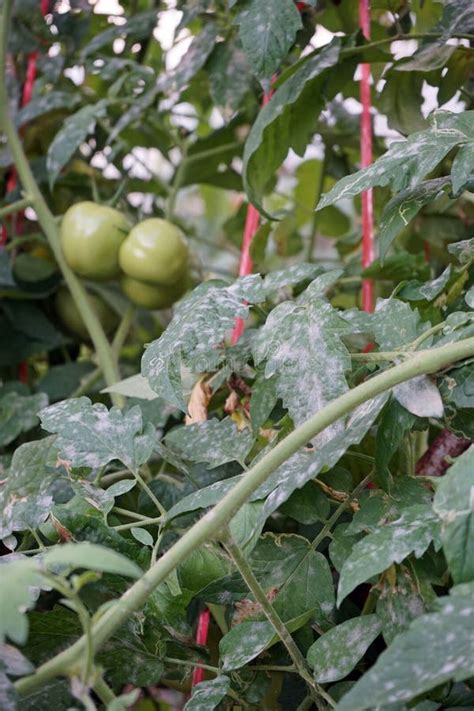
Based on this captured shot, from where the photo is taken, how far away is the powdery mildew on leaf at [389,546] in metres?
0.46

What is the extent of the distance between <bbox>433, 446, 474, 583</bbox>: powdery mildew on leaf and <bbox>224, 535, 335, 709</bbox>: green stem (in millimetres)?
116

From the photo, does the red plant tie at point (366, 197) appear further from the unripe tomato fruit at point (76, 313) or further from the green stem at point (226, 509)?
the unripe tomato fruit at point (76, 313)

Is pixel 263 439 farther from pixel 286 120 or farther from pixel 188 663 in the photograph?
pixel 286 120

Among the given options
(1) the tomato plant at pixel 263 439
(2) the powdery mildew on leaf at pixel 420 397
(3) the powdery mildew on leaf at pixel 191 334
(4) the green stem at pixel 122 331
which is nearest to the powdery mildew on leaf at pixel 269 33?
(1) the tomato plant at pixel 263 439

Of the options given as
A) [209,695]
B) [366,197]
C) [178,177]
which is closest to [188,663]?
[209,695]

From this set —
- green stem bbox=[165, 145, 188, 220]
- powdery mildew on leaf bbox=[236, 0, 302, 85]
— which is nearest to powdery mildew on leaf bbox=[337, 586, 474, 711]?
powdery mildew on leaf bbox=[236, 0, 302, 85]

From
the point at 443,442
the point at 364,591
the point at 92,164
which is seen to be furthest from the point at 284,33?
the point at 92,164

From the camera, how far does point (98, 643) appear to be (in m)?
0.44

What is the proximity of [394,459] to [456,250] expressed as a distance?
0.17 meters

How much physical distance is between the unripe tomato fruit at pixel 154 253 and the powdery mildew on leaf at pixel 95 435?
0.46 m

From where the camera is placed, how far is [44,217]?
1.12 meters

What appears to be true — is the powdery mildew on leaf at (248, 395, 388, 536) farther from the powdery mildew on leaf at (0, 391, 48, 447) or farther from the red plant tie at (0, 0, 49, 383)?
the red plant tie at (0, 0, 49, 383)

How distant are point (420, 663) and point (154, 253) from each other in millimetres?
749

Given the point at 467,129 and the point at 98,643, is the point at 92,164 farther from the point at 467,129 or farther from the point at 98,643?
the point at 98,643
